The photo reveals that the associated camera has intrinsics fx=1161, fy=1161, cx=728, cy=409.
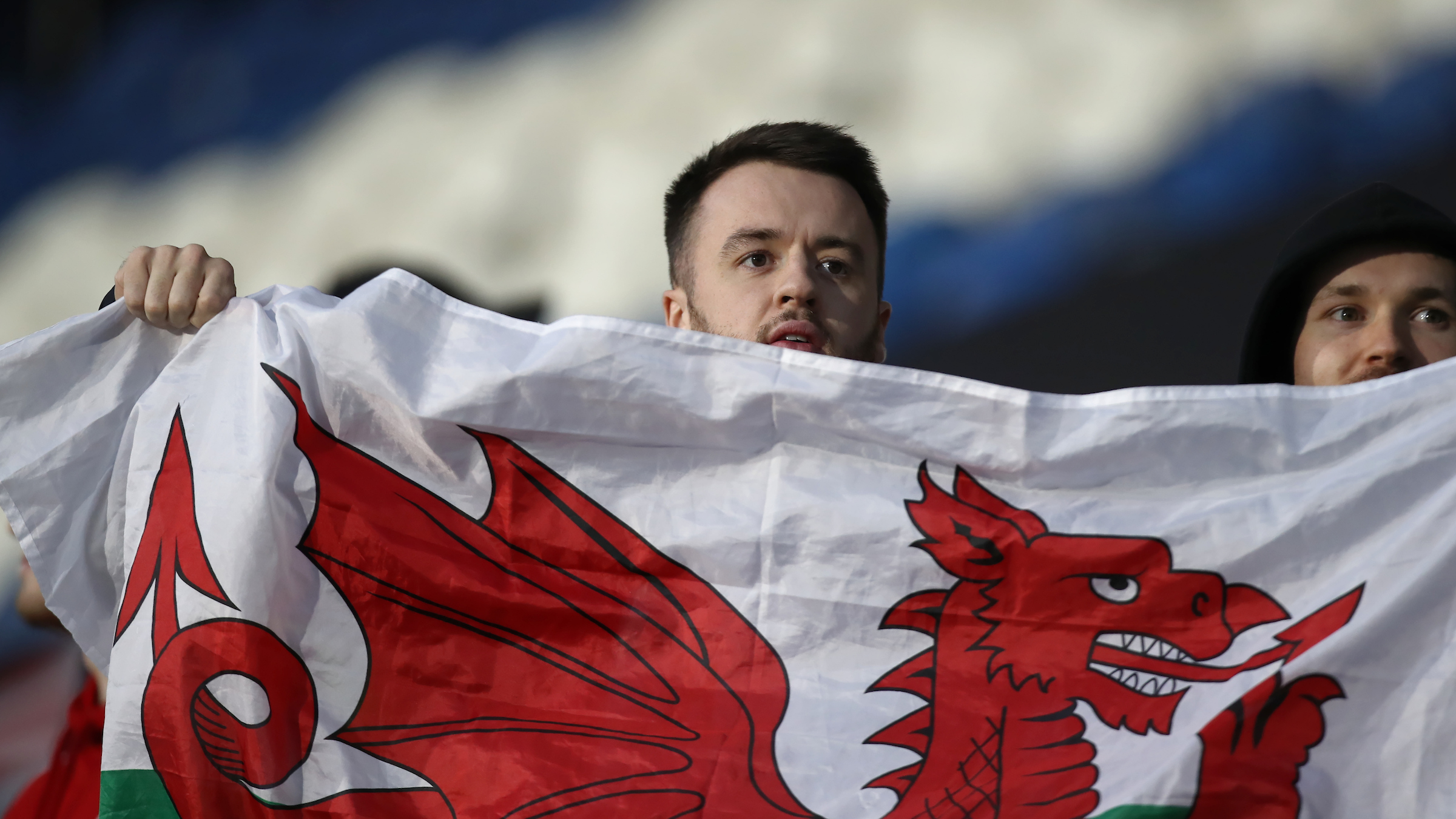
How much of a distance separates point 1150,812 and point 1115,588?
0.31 meters

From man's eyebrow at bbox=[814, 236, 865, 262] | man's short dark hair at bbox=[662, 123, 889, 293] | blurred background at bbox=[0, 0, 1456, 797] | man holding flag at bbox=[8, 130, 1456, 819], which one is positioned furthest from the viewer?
blurred background at bbox=[0, 0, 1456, 797]

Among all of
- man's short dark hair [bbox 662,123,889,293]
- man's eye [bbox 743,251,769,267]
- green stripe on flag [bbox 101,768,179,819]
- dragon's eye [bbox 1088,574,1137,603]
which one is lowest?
green stripe on flag [bbox 101,768,179,819]

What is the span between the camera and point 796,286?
2.05 m

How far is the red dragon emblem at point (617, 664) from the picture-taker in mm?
1519

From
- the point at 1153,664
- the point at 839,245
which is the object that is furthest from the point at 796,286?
the point at 1153,664

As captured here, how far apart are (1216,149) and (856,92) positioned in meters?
0.95

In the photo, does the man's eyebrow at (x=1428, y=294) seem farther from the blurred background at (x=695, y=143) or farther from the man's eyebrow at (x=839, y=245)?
the man's eyebrow at (x=839, y=245)

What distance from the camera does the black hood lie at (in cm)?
215

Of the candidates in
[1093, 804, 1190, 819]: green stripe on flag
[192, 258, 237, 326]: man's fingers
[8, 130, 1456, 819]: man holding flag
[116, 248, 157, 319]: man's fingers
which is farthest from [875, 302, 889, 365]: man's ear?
[116, 248, 157, 319]: man's fingers

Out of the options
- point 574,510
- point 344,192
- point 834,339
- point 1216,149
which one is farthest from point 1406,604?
point 344,192

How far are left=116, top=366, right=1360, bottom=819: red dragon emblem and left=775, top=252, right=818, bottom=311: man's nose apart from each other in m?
0.50

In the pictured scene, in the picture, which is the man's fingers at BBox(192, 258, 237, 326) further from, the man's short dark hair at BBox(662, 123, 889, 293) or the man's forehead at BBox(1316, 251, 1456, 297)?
the man's forehead at BBox(1316, 251, 1456, 297)

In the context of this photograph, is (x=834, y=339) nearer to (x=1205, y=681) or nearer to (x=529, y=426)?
(x=529, y=426)

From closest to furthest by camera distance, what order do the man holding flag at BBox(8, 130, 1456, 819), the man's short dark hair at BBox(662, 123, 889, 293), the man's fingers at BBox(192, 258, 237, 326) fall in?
the man holding flag at BBox(8, 130, 1456, 819), the man's fingers at BBox(192, 258, 237, 326), the man's short dark hair at BBox(662, 123, 889, 293)
